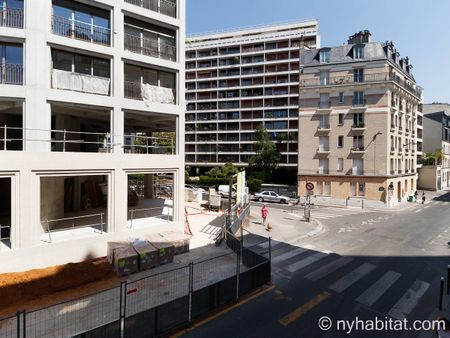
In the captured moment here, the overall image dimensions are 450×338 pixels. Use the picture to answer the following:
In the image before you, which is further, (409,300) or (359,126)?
(359,126)

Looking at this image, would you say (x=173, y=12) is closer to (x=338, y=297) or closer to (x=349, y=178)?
(x=338, y=297)

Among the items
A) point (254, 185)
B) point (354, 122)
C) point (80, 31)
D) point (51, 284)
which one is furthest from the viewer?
point (254, 185)

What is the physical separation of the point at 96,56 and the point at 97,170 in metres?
→ 6.22

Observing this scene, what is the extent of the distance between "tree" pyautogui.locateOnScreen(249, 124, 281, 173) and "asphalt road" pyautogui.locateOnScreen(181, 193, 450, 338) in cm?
3249

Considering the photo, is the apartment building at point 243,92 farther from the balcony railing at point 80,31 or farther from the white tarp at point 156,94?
the balcony railing at point 80,31

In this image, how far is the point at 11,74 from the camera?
14.1 m

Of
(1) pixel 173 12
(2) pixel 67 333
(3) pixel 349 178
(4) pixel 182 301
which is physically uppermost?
(1) pixel 173 12

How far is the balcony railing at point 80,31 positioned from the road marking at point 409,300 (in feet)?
59.0

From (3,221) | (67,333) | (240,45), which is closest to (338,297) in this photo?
(67,333)

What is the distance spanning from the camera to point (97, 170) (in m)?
15.3

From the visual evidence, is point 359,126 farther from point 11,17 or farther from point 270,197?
point 11,17

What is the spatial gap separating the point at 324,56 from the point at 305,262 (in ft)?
110

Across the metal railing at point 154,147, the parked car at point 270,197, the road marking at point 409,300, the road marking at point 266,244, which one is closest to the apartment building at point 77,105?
the metal railing at point 154,147

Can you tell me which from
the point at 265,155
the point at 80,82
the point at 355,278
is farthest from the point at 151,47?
the point at 265,155
